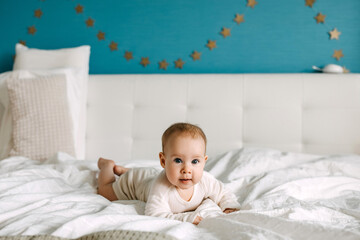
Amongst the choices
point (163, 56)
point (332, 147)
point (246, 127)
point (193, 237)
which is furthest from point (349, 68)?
point (193, 237)

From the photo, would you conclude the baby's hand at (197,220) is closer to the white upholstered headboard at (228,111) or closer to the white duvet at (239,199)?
the white duvet at (239,199)

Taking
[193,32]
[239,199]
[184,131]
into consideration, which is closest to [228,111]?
[193,32]

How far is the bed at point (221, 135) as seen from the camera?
49.8 inches

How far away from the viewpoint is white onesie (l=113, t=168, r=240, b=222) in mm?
1041

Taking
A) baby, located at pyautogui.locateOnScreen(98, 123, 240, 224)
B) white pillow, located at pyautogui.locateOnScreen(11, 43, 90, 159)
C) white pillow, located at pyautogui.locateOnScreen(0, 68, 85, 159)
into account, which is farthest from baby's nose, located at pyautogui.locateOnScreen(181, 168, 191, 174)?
white pillow, located at pyautogui.locateOnScreen(11, 43, 90, 159)

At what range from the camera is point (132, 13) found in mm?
2342

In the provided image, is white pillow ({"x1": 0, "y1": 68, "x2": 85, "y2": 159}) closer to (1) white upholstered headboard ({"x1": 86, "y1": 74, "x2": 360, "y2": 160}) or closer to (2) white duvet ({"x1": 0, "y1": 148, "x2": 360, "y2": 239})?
(1) white upholstered headboard ({"x1": 86, "y1": 74, "x2": 360, "y2": 160})

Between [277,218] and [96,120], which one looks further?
[96,120]

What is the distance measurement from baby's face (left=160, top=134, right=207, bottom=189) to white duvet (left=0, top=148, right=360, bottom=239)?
11 cm

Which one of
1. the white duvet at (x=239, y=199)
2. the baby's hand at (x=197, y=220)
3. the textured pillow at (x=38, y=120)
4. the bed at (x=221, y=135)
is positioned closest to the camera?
the white duvet at (x=239, y=199)

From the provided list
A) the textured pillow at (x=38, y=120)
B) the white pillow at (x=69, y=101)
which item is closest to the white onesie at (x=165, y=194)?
the textured pillow at (x=38, y=120)

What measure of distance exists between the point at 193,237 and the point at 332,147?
55.0 inches

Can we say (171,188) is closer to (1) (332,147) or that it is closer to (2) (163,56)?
(1) (332,147)

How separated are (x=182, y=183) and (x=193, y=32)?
1.48 meters
